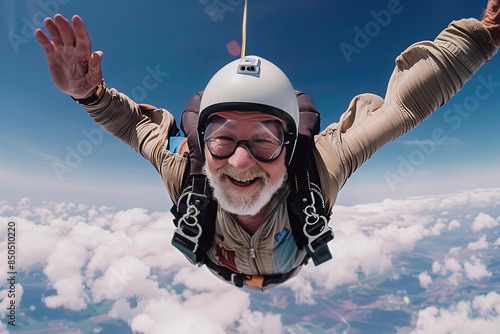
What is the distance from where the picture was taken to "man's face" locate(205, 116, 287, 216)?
2383mm

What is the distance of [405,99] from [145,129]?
2.82 m

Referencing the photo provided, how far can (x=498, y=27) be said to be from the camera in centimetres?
236

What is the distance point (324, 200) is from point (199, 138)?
4.59 ft

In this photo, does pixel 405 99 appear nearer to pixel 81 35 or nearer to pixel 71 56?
pixel 81 35

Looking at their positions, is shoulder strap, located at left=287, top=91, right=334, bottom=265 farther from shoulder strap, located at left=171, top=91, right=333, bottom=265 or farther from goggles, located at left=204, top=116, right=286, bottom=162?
goggles, located at left=204, top=116, right=286, bottom=162

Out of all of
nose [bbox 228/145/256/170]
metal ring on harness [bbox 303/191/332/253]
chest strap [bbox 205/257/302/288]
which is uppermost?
nose [bbox 228/145/256/170]

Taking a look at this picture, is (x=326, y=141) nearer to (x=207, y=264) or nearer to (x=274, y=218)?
(x=274, y=218)

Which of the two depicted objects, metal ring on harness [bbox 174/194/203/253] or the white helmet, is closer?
the white helmet

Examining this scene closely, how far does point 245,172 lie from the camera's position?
7.75ft

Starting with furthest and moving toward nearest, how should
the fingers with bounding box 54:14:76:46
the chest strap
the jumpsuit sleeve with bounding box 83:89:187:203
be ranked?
the chest strap < the jumpsuit sleeve with bounding box 83:89:187:203 < the fingers with bounding box 54:14:76:46

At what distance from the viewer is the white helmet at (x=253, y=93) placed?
7.77 feet

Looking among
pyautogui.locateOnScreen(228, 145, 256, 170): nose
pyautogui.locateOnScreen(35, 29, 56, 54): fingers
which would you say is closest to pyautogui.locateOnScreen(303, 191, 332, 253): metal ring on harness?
pyautogui.locateOnScreen(228, 145, 256, 170): nose

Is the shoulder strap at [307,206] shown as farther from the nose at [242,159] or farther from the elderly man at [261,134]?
the nose at [242,159]

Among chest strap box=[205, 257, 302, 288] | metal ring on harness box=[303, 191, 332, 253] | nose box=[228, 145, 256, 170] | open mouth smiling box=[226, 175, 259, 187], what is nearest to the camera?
nose box=[228, 145, 256, 170]
